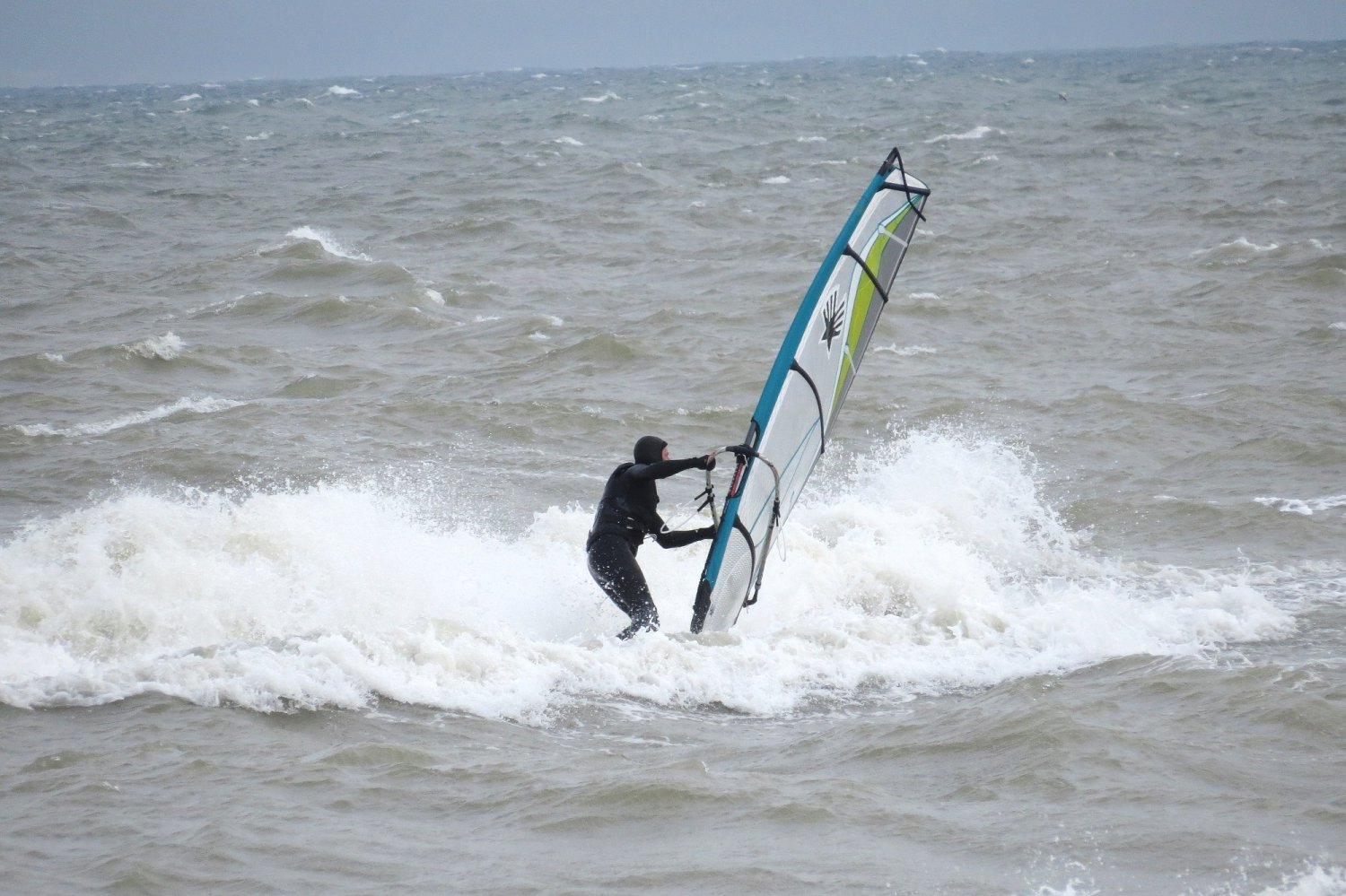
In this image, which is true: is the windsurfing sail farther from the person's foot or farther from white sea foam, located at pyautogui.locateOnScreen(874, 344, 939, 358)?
white sea foam, located at pyautogui.locateOnScreen(874, 344, 939, 358)

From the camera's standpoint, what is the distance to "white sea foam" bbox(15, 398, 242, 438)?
36.4 feet

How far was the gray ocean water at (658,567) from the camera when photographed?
477 centimetres

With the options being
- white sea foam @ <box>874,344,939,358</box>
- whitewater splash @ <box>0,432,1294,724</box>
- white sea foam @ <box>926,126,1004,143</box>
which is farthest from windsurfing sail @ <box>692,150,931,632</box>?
white sea foam @ <box>926,126,1004,143</box>

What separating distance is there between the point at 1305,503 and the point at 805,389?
4701mm

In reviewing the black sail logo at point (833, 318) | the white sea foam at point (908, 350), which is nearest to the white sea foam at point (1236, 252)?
the white sea foam at point (908, 350)

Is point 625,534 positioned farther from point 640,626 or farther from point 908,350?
point 908,350

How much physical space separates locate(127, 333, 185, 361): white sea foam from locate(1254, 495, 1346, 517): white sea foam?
9789mm

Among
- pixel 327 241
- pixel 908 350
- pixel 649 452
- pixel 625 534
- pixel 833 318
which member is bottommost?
pixel 908 350

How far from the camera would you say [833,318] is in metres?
6.27

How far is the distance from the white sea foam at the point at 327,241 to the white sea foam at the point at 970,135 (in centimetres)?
1901

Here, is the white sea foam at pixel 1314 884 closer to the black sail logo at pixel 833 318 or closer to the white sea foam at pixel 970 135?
the black sail logo at pixel 833 318

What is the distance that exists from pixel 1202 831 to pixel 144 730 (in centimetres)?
387

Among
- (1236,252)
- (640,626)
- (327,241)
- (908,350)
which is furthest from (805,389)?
(327,241)

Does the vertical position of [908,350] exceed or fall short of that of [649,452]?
it falls short
